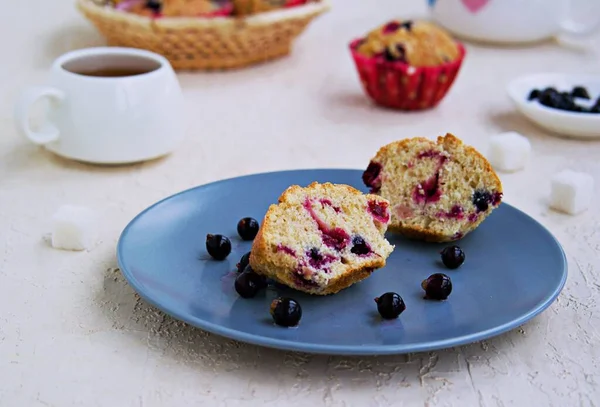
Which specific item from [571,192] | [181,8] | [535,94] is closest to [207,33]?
[181,8]

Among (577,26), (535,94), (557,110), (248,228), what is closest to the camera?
(248,228)

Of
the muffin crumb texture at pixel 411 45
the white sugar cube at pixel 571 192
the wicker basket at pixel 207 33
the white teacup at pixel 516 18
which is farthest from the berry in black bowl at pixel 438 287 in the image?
the white teacup at pixel 516 18

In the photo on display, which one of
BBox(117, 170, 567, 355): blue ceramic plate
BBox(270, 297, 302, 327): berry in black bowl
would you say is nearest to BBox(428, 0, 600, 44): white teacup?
BBox(117, 170, 567, 355): blue ceramic plate

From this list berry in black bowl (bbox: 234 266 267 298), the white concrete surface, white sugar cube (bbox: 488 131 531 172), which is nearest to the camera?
the white concrete surface

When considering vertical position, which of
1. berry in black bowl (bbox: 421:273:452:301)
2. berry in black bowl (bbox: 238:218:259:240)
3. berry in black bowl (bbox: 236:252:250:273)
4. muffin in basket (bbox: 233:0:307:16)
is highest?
berry in black bowl (bbox: 421:273:452:301)

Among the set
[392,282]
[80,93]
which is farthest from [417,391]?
[80,93]

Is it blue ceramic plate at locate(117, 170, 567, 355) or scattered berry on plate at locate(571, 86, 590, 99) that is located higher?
blue ceramic plate at locate(117, 170, 567, 355)

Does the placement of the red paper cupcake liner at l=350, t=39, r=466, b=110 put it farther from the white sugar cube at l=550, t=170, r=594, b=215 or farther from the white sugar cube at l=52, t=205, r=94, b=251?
the white sugar cube at l=52, t=205, r=94, b=251

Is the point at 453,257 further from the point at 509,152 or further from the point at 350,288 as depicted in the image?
the point at 509,152

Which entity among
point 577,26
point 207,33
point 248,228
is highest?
point 248,228
